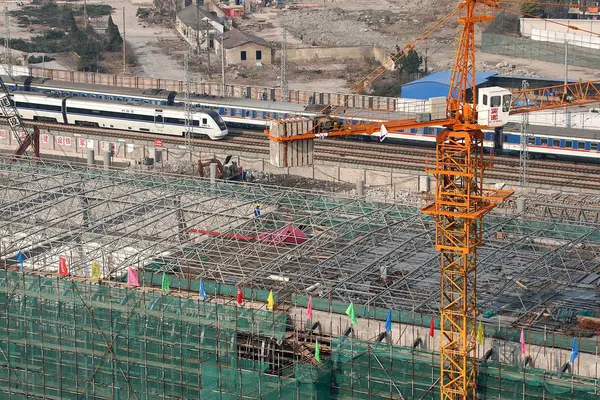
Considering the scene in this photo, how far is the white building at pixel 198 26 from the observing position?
399 feet

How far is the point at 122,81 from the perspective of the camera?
339 ft

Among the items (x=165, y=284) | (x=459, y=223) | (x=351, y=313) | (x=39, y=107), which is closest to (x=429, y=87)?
(x=39, y=107)

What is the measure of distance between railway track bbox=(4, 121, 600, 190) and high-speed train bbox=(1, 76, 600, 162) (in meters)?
0.75

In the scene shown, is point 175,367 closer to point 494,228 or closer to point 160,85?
point 494,228

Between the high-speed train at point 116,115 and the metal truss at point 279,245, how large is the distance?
78.6ft

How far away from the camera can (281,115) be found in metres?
82.8

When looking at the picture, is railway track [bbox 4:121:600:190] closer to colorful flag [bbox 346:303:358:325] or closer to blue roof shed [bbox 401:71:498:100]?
blue roof shed [bbox 401:71:498:100]

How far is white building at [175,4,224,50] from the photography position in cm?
12169

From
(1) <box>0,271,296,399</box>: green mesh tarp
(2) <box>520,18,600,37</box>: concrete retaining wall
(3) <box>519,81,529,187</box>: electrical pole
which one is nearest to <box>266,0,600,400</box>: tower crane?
(1) <box>0,271,296,399</box>: green mesh tarp

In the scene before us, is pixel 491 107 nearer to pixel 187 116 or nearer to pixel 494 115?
pixel 494 115

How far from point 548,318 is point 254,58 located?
2987 inches

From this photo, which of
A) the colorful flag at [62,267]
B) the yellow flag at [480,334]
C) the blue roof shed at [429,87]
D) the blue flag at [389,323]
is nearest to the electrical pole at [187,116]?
the blue roof shed at [429,87]

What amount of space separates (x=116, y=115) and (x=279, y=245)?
3672cm

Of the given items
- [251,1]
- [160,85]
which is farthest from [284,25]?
[160,85]
